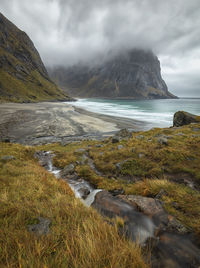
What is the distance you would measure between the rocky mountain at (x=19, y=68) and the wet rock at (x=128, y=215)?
129m

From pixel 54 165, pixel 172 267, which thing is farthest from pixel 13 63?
pixel 172 267

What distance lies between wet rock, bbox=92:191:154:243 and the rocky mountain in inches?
5067

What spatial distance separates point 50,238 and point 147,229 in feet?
8.02

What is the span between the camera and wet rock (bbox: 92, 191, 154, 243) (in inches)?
120

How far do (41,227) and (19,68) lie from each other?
185 m

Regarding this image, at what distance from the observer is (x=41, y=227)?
2750 mm

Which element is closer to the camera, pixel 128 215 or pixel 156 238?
pixel 156 238

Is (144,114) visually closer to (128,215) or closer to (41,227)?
(128,215)

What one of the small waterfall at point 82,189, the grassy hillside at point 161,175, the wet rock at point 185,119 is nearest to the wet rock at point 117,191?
the grassy hillside at point 161,175

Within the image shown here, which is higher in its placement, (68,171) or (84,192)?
(84,192)

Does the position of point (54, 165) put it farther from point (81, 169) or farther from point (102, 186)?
point (102, 186)

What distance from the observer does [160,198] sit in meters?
4.48

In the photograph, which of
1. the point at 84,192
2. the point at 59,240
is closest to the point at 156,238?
the point at 59,240

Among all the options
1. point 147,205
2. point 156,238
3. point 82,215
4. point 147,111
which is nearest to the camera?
point 156,238
